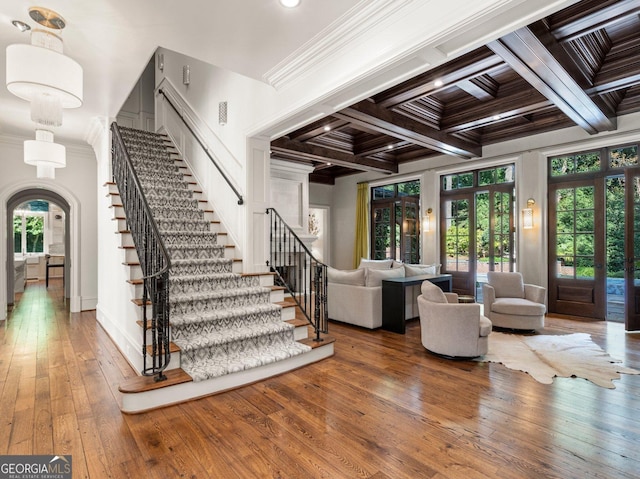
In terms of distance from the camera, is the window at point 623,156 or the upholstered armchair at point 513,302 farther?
the window at point 623,156

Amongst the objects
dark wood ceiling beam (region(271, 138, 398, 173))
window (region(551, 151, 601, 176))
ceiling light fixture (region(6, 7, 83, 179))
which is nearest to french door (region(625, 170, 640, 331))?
window (region(551, 151, 601, 176))

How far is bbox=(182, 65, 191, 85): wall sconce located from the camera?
646 centimetres

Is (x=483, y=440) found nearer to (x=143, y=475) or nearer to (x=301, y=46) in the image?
(x=143, y=475)

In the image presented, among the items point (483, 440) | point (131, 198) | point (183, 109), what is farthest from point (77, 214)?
point (483, 440)

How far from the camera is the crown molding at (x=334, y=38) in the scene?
256 centimetres

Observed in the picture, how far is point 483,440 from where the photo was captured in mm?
2240

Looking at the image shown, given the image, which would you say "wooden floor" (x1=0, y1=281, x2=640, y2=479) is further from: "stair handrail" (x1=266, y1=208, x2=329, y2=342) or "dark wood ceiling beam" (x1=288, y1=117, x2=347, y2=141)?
"dark wood ceiling beam" (x1=288, y1=117, x2=347, y2=141)

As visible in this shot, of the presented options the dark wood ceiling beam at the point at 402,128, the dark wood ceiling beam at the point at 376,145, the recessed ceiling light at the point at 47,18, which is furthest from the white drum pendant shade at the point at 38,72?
the dark wood ceiling beam at the point at 376,145

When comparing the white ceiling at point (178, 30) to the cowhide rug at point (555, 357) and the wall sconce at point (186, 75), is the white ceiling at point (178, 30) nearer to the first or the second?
the wall sconce at point (186, 75)

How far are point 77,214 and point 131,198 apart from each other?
3.34 metres

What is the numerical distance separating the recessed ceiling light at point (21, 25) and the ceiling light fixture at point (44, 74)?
185 mm

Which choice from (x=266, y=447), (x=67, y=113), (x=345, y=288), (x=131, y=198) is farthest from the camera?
(x=345, y=288)

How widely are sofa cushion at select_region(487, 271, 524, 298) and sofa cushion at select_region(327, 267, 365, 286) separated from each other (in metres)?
2.24

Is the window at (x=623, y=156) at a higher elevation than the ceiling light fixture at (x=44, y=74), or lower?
higher
